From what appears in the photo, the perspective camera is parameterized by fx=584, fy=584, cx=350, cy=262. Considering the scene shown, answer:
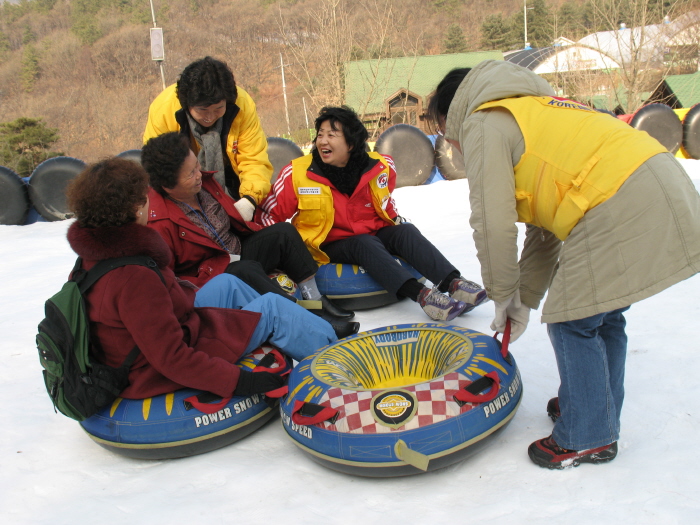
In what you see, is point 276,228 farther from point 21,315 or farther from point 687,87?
point 687,87

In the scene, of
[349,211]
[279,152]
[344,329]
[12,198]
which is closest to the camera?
[344,329]

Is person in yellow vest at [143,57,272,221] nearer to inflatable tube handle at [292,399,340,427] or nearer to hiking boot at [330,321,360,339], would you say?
hiking boot at [330,321,360,339]

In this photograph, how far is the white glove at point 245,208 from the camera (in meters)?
3.36

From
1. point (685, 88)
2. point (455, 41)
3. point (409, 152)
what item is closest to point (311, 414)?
point (409, 152)

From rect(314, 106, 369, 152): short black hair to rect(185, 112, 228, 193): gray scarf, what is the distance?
0.61 meters

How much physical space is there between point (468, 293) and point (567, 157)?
158 cm

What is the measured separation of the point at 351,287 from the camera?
3453mm

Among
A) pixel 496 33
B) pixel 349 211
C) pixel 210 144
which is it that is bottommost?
pixel 349 211

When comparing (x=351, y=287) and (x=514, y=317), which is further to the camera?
(x=351, y=287)

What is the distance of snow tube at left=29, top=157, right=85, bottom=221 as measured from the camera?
284 inches

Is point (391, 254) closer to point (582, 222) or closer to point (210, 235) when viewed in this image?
point (210, 235)

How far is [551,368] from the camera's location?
253cm

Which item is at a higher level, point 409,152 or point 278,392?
point 409,152

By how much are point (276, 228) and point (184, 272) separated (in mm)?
588
